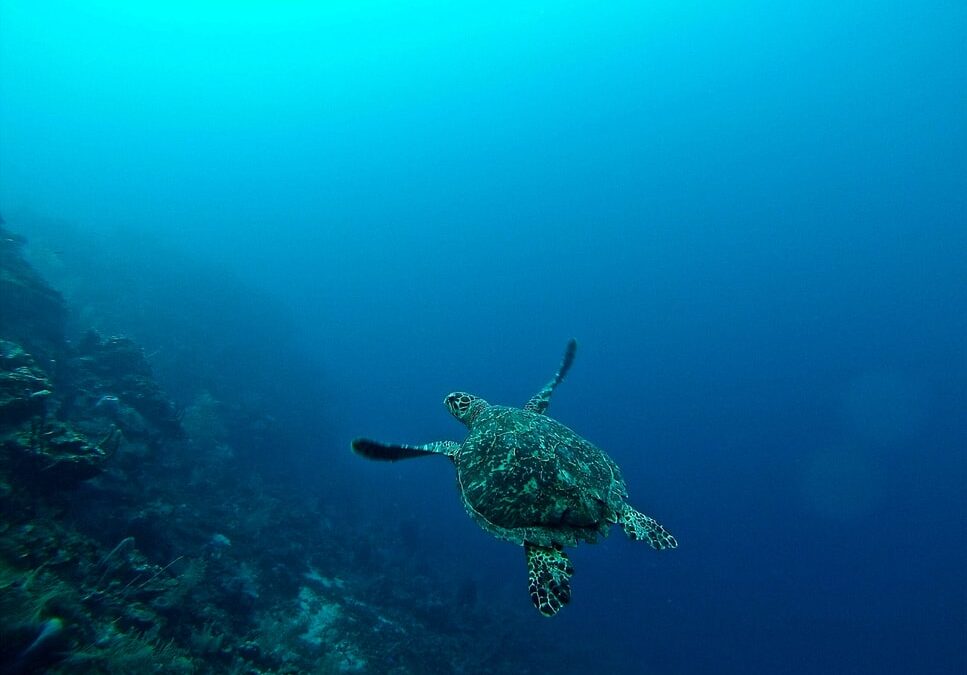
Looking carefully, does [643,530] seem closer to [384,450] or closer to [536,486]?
[536,486]

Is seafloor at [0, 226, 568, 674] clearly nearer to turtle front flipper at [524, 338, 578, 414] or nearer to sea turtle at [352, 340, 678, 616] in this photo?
sea turtle at [352, 340, 678, 616]

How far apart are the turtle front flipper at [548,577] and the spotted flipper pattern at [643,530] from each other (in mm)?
885

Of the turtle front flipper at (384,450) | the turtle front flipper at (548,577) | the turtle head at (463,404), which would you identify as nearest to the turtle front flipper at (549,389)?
the turtle head at (463,404)

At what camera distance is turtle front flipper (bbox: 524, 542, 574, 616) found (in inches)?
145

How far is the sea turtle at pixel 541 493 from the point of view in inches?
158

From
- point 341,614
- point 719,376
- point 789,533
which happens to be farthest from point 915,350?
point 341,614

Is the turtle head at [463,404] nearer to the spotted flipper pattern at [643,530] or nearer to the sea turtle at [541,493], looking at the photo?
the sea turtle at [541,493]

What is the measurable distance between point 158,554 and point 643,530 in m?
9.17

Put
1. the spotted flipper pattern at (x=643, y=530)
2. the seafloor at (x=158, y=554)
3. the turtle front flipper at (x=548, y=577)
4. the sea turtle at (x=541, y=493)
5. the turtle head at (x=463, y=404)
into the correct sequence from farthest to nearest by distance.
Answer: the turtle head at (x=463, y=404)
the seafloor at (x=158, y=554)
the spotted flipper pattern at (x=643, y=530)
the sea turtle at (x=541, y=493)
the turtle front flipper at (x=548, y=577)

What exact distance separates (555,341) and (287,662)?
6772 cm

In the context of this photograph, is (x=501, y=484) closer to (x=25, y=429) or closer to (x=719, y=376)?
(x=25, y=429)

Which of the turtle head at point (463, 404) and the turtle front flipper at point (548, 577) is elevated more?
the turtle head at point (463, 404)

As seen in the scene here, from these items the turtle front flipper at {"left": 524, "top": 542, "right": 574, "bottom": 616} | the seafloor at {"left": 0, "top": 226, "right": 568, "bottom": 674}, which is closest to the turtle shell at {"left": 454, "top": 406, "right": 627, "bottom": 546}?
the turtle front flipper at {"left": 524, "top": 542, "right": 574, "bottom": 616}

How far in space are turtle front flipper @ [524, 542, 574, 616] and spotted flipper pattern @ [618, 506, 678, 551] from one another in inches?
34.8
